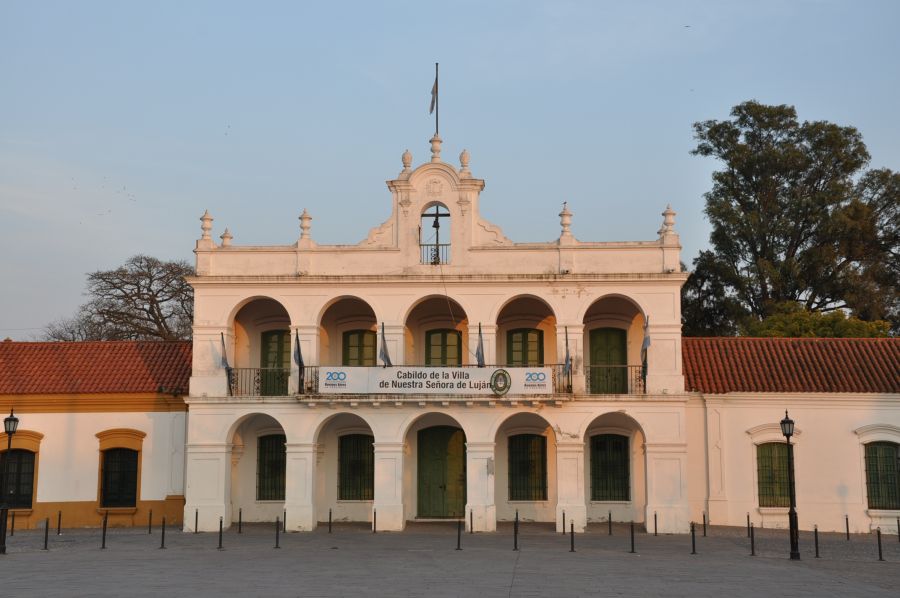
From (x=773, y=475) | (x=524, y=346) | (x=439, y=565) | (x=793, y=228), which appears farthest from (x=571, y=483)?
(x=793, y=228)

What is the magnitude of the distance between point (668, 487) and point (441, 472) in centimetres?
663

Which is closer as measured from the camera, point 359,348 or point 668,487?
point 668,487

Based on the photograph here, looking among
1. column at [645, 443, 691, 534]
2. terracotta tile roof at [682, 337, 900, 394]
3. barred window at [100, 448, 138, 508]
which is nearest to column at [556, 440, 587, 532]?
column at [645, 443, 691, 534]

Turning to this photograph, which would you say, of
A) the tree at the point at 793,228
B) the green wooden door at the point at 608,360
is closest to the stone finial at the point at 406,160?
the green wooden door at the point at 608,360

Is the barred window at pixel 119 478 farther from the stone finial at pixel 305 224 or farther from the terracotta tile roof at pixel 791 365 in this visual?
the terracotta tile roof at pixel 791 365

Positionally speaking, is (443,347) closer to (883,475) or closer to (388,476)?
(388,476)

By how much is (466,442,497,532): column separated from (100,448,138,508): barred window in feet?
32.1

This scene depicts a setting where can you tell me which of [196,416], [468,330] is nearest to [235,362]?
[196,416]

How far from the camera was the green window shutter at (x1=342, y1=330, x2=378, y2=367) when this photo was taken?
2994cm

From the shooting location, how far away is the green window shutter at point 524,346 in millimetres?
29688

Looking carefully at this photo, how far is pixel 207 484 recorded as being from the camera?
27.6 m

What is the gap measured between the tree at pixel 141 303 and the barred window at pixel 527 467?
27.7m

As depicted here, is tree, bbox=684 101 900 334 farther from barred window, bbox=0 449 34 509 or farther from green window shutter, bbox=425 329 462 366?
barred window, bbox=0 449 34 509

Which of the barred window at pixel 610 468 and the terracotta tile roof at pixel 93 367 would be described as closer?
the barred window at pixel 610 468
